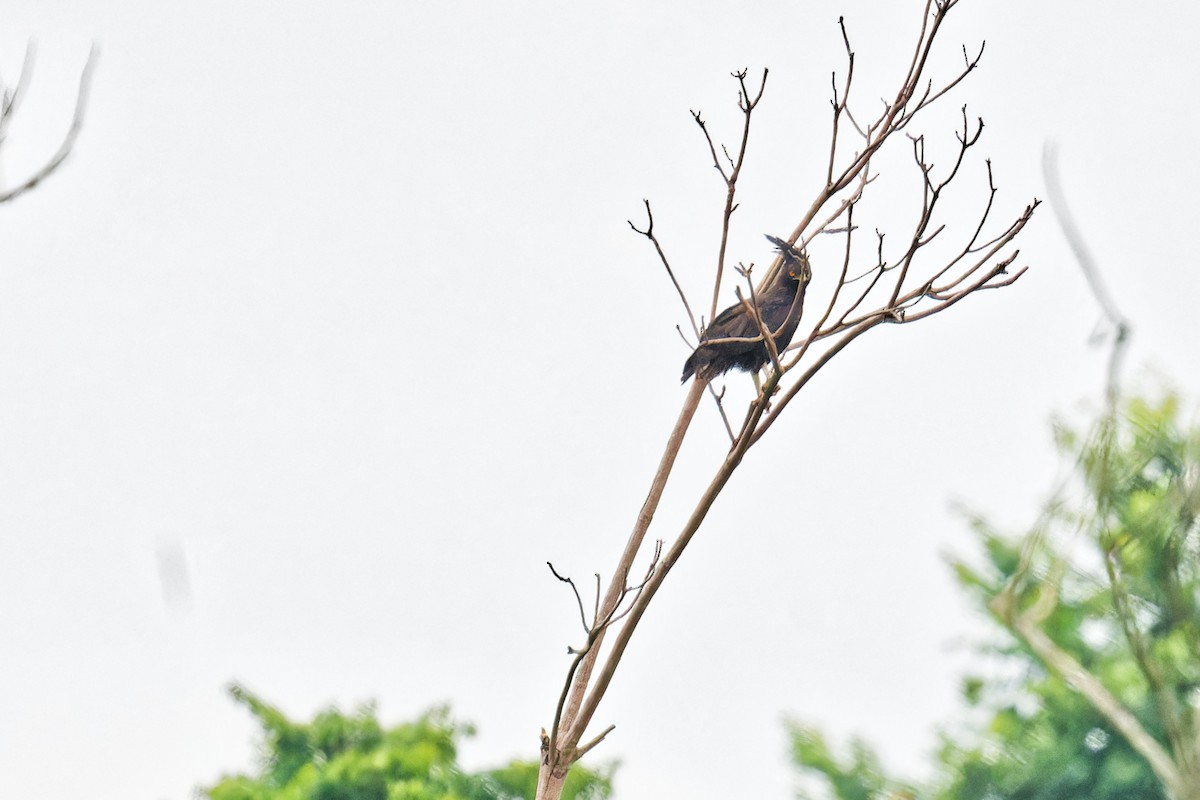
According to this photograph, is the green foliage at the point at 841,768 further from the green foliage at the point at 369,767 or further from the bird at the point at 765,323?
the bird at the point at 765,323

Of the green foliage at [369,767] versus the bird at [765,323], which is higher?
the green foliage at [369,767]

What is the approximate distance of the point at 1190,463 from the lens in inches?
54.2

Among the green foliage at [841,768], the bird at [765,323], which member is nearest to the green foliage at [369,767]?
the green foliage at [841,768]

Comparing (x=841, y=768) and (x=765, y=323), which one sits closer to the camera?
(x=765, y=323)

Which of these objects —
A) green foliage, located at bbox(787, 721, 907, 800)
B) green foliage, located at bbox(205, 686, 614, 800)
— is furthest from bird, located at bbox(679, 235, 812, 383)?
green foliage, located at bbox(787, 721, 907, 800)

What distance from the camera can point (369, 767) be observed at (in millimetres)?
10969

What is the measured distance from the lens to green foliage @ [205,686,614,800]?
10.8m

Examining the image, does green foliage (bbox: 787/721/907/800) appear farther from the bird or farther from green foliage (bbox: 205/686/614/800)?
the bird

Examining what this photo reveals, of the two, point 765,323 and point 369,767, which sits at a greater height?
point 369,767

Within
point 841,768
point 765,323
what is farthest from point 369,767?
point 765,323

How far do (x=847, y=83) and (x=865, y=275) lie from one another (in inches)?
18.4

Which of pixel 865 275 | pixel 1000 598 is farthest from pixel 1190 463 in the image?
pixel 865 275

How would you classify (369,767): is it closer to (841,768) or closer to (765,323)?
(841,768)

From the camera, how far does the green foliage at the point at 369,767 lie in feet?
35.6
